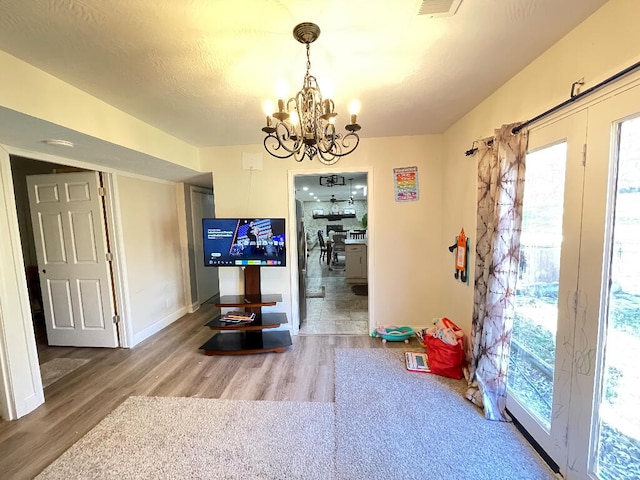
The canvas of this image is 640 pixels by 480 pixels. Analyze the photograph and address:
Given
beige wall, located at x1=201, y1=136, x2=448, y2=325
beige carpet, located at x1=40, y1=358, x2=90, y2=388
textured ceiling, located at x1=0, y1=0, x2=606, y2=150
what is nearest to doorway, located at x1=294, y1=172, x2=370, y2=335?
beige wall, located at x1=201, y1=136, x2=448, y2=325

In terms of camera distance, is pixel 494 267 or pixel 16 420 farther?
pixel 16 420

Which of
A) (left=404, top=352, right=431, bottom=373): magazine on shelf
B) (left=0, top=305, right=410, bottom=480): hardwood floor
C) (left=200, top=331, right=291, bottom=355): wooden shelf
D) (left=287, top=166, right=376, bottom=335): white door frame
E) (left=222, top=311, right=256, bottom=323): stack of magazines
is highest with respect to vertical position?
(left=287, top=166, right=376, bottom=335): white door frame

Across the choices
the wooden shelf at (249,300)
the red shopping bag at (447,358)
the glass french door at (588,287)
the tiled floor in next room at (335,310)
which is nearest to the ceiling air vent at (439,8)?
the glass french door at (588,287)

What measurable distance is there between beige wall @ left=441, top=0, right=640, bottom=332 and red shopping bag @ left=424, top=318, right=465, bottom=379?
229 millimetres

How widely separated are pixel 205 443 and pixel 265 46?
2.45 m

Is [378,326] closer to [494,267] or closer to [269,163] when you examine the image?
[494,267]

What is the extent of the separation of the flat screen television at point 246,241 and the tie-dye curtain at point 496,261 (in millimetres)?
1929

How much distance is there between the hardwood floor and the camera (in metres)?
1.82

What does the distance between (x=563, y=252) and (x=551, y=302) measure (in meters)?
0.33

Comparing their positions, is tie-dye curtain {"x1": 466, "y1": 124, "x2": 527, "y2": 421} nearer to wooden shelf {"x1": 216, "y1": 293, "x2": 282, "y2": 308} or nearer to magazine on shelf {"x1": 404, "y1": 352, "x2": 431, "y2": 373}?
magazine on shelf {"x1": 404, "y1": 352, "x2": 431, "y2": 373}

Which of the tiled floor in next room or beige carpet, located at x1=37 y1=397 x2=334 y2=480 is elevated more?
the tiled floor in next room

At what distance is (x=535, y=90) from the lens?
164 centimetres

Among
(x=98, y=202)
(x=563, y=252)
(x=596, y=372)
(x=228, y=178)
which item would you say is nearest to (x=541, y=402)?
(x=596, y=372)

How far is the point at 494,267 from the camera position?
72.8 inches
